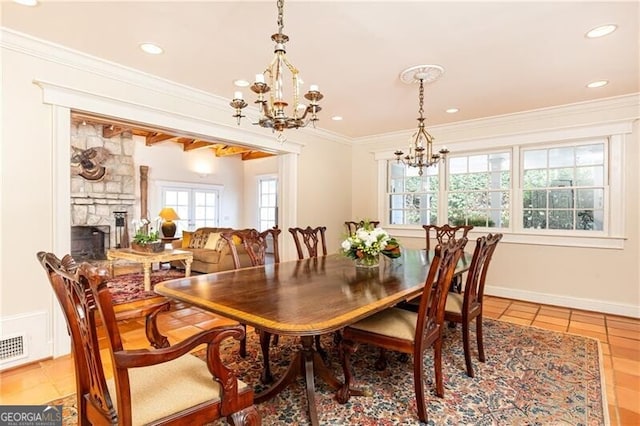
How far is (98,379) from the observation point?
45.3 inches

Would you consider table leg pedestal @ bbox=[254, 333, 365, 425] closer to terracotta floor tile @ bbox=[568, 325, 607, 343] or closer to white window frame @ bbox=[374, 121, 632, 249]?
terracotta floor tile @ bbox=[568, 325, 607, 343]

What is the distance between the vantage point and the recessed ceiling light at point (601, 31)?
2.32 metres

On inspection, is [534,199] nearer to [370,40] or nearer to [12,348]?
[370,40]

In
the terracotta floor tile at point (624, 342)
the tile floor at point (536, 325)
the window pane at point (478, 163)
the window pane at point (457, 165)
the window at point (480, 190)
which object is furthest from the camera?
the window pane at point (457, 165)

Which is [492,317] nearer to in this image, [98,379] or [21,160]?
[98,379]

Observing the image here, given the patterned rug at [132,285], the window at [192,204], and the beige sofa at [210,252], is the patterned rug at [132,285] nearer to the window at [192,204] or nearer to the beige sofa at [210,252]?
the beige sofa at [210,252]

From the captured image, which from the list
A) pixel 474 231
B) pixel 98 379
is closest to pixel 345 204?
pixel 474 231

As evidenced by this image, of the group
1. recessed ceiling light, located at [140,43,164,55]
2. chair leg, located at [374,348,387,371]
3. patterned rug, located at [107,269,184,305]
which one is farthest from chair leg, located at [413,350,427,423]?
patterned rug, located at [107,269,184,305]

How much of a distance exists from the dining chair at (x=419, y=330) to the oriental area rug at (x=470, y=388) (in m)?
0.14

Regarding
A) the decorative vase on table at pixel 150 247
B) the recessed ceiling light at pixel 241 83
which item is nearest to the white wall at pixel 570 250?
the recessed ceiling light at pixel 241 83

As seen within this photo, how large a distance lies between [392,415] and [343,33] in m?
2.52

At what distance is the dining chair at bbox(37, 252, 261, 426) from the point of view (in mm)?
1021

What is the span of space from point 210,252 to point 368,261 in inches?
145

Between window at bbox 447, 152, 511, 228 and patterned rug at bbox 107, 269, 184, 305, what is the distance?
430 centimetres
